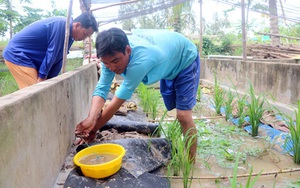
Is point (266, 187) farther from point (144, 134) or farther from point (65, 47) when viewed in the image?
point (65, 47)

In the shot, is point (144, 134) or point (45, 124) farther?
point (144, 134)

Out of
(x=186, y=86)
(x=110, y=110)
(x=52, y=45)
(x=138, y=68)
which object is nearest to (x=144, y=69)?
(x=138, y=68)

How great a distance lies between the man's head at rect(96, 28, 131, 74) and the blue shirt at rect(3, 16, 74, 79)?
1.12 m

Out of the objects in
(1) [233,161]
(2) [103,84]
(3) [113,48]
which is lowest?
(1) [233,161]

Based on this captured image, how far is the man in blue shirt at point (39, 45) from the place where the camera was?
A: 2.62m

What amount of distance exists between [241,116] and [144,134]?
1279 mm

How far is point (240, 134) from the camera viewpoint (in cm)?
325

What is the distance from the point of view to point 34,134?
4.54 feet

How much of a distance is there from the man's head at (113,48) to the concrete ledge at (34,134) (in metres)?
0.41

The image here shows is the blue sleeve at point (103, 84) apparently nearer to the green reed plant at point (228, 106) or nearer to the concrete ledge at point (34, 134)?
the concrete ledge at point (34, 134)

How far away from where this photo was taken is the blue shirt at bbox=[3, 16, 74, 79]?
103 inches

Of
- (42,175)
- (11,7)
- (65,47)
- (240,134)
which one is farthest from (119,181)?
(11,7)

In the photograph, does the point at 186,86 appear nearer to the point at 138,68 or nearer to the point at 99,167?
the point at 138,68

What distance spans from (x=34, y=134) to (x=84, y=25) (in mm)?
1519
